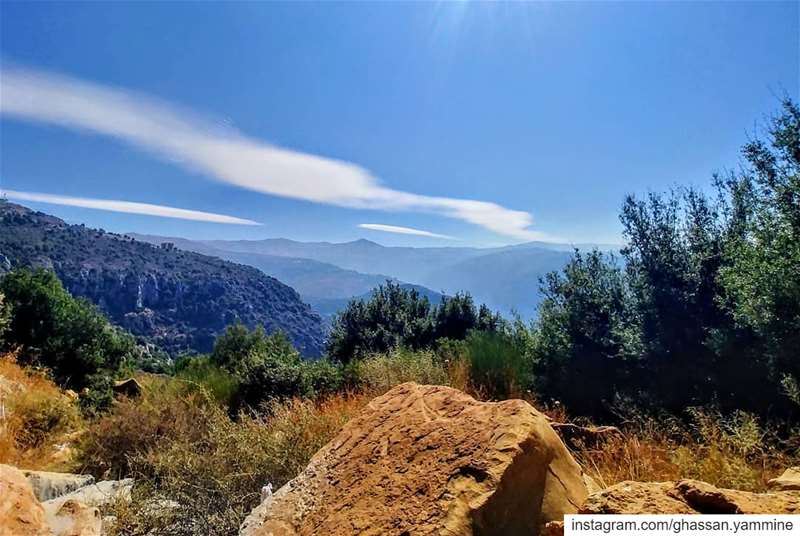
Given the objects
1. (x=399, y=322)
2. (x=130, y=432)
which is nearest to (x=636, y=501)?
(x=130, y=432)

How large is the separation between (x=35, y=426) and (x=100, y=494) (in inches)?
168

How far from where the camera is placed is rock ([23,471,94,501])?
5.20m

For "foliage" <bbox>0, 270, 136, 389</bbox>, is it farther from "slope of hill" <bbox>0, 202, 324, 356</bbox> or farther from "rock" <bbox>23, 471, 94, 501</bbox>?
"slope of hill" <bbox>0, 202, 324, 356</bbox>

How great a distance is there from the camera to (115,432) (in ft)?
21.8

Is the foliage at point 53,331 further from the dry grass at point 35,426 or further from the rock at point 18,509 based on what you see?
the rock at point 18,509

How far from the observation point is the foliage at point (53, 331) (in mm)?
14195

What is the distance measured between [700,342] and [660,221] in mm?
2596

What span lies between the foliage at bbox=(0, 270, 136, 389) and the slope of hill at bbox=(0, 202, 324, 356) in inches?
2519

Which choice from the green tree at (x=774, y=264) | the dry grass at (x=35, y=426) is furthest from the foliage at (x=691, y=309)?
the dry grass at (x=35, y=426)

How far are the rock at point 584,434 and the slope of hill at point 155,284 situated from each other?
76.7m

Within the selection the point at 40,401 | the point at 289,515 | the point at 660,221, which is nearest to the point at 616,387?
the point at 660,221

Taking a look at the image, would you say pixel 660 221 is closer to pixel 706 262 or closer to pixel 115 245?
pixel 706 262

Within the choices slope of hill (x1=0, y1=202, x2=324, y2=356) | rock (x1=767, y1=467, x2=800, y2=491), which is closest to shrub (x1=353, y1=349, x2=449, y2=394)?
rock (x1=767, y1=467, x2=800, y2=491)

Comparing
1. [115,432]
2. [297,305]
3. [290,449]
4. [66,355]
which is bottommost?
[297,305]
